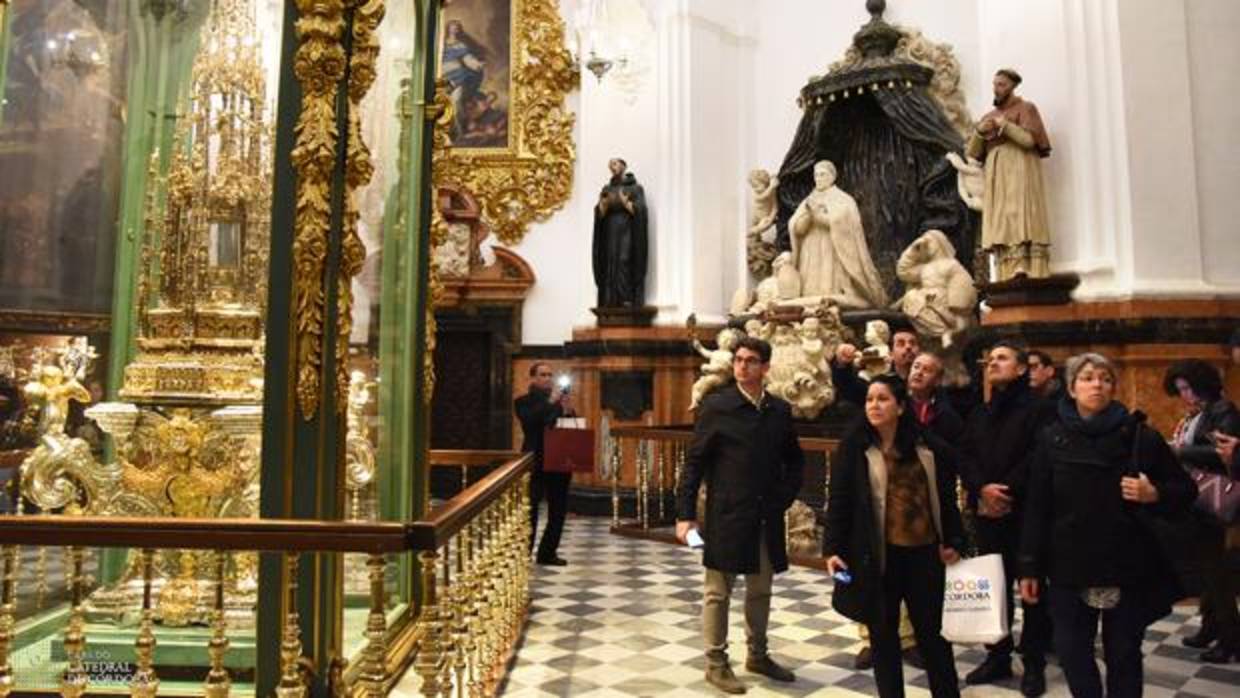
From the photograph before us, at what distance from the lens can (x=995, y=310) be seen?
6859 mm

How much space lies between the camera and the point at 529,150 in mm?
11562

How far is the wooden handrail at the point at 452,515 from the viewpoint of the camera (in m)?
2.54

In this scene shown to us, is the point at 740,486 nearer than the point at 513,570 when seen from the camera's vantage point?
Yes

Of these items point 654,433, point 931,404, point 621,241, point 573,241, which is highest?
point 573,241

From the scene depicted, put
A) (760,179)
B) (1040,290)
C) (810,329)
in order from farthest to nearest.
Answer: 1. (760,179)
2. (810,329)
3. (1040,290)

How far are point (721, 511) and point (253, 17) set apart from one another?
11.1 feet

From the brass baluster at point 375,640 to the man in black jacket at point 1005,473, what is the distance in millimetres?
2676

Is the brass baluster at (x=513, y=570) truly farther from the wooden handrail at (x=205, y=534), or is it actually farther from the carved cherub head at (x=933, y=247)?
the carved cherub head at (x=933, y=247)

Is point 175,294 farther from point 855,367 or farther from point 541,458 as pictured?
point 855,367

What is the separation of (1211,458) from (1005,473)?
102 centimetres

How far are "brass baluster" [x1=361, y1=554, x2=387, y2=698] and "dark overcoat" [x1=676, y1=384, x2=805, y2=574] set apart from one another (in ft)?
6.11

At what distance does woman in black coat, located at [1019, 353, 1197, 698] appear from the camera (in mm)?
3006

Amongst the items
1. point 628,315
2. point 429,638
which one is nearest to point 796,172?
point 628,315

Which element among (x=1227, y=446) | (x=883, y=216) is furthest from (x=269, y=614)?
(x=883, y=216)
